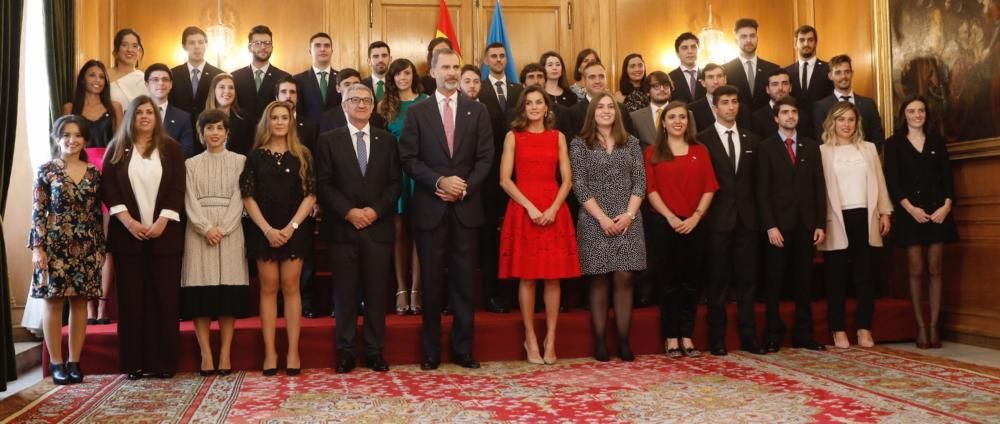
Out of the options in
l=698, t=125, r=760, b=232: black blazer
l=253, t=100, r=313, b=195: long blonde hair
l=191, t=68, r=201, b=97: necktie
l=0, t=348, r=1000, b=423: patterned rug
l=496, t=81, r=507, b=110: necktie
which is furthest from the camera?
l=191, t=68, r=201, b=97: necktie

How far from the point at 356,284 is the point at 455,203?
28.4 inches

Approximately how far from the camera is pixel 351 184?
511 cm

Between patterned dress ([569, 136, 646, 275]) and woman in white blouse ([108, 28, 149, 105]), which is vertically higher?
woman in white blouse ([108, 28, 149, 105])

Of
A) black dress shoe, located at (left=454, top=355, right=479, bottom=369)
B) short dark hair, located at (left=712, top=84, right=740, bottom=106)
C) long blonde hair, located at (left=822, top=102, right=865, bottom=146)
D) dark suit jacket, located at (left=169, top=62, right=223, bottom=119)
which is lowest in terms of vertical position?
black dress shoe, located at (left=454, top=355, right=479, bottom=369)

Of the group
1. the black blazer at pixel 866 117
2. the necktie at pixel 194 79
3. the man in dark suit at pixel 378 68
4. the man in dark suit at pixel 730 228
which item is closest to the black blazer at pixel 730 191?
the man in dark suit at pixel 730 228

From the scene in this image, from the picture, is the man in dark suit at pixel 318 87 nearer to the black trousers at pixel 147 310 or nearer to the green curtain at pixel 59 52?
the green curtain at pixel 59 52

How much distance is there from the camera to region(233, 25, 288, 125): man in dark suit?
6574 millimetres

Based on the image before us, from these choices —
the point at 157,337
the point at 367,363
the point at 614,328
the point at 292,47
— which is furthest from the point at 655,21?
the point at 157,337

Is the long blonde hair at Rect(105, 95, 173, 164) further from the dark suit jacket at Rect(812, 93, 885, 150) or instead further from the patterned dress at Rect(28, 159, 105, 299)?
the dark suit jacket at Rect(812, 93, 885, 150)

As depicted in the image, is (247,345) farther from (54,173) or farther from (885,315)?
(885,315)

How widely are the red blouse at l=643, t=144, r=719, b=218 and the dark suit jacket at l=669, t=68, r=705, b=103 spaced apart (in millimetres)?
1639

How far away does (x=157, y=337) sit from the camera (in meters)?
4.95

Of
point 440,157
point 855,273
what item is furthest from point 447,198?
point 855,273

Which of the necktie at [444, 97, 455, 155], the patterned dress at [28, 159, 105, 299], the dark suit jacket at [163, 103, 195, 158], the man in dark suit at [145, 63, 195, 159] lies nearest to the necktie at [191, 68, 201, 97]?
the man in dark suit at [145, 63, 195, 159]
